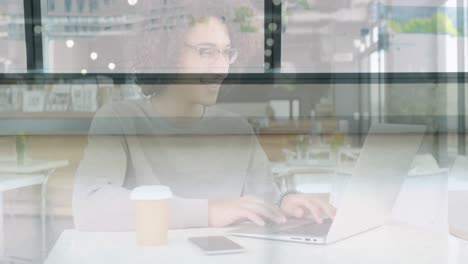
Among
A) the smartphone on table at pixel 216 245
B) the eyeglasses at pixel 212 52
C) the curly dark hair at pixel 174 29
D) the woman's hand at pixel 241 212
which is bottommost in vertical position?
the smartphone on table at pixel 216 245

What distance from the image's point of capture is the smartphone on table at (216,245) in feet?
2.41

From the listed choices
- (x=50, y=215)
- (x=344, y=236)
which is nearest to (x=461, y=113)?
(x=344, y=236)

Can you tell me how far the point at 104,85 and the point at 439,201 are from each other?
3.52ft

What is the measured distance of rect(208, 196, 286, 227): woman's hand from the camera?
85 centimetres

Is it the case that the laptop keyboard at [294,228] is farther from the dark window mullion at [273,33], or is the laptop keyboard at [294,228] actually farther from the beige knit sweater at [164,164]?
the dark window mullion at [273,33]

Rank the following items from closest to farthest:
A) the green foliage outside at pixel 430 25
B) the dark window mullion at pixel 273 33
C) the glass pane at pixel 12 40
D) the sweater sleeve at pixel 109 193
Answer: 1. the sweater sleeve at pixel 109 193
2. the glass pane at pixel 12 40
3. the dark window mullion at pixel 273 33
4. the green foliage outside at pixel 430 25

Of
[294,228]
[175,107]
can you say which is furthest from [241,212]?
[175,107]

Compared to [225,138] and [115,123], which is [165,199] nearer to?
[115,123]

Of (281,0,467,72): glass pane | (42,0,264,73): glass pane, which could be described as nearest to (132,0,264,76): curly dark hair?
(42,0,264,73): glass pane

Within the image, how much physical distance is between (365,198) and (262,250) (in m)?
0.19

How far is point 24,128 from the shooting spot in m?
1.59

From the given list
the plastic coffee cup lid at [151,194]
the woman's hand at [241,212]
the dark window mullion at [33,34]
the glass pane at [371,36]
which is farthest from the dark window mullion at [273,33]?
the plastic coffee cup lid at [151,194]

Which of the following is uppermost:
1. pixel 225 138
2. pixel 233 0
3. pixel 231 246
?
pixel 233 0

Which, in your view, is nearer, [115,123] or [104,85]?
[115,123]
